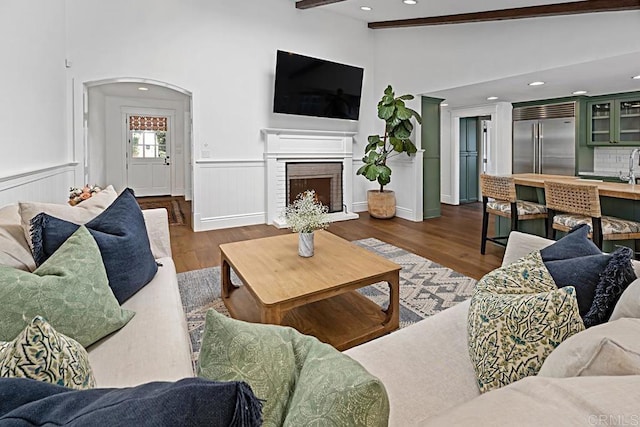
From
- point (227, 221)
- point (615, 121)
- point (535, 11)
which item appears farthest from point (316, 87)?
point (615, 121)

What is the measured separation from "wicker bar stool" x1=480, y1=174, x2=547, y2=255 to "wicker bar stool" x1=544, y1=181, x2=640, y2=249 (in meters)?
0.36

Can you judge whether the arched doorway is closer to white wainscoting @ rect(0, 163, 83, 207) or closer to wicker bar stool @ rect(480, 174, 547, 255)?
white wainscoting @ rect(0, 163, 83, 207)

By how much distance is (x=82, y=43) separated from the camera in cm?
440

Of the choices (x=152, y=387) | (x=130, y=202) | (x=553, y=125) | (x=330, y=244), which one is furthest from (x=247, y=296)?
(x=553, y=125)

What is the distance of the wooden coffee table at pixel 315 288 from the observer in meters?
2.01

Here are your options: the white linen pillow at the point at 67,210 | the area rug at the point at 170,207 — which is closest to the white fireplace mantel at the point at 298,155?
the area rug at the point at 170,207

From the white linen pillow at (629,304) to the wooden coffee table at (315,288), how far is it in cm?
133

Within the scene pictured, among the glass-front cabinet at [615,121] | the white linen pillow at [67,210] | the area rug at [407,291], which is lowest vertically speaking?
the area rug at [407,291]

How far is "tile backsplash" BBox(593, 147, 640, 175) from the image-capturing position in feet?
19.7

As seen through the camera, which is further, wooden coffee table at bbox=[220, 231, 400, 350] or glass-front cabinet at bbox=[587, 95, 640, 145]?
glass-front cabinet at bbox=[587, 95, 640, 145]

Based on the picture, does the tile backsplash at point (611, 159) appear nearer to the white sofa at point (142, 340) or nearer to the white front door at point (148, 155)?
the white sofa at point (142, 340)

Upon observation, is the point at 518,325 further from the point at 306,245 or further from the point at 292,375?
the point at 306,245

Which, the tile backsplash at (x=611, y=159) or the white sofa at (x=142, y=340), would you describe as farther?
the tile backsplash at (x=611, y=159)

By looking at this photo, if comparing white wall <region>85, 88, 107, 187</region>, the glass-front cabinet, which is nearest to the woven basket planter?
the glass-front cabinet
